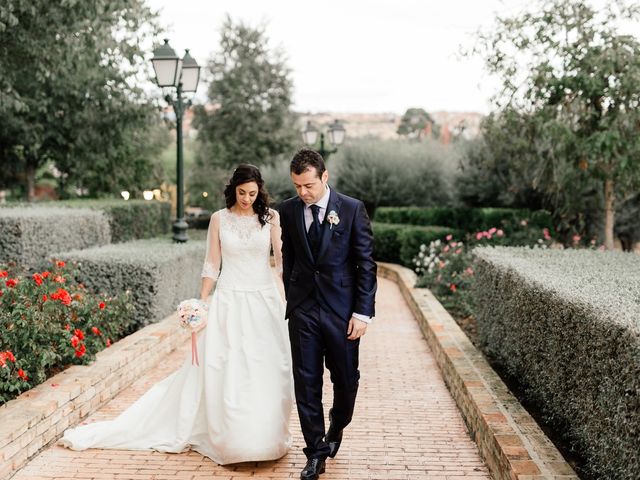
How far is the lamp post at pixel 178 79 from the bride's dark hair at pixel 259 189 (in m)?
5.63

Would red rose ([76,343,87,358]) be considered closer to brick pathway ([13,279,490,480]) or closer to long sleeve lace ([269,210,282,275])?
brick pathway ([13,279,490,480])

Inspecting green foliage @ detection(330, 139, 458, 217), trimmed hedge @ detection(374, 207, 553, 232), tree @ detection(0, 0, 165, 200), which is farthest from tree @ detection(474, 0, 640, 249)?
green foliage @ detection(330, 139, 458, 217)

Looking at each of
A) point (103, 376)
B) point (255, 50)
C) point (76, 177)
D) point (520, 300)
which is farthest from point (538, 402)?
point (255, 50)

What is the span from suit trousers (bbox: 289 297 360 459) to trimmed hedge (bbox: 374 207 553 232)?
1200 centimetres

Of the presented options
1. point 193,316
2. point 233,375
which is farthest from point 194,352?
point 233,375

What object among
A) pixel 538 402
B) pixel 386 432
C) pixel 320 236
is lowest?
pixel 386 432

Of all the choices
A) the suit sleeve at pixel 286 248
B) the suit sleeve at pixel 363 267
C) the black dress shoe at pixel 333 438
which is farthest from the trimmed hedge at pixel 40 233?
the suit sleeve at pixel 363 267

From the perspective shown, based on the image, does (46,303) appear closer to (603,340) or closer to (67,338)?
(67,338)

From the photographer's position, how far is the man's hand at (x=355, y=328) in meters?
4.14

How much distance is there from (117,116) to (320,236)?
55.0ft

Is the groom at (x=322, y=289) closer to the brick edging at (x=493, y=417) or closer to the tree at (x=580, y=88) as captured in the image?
the brick edging at (x=493, y=417)

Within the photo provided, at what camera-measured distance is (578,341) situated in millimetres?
3963

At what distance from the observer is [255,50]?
3584 centimetres

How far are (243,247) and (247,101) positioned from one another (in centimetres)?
3177
